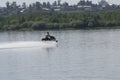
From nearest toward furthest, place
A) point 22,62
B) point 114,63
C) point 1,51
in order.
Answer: point 114,63
point 22,62
point 1,51

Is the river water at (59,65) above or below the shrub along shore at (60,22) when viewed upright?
above

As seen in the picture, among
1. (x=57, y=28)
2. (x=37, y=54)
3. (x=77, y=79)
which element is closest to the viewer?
(x=77, y=79)

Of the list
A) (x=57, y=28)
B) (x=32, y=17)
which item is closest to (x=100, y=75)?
(x=57, y=28)

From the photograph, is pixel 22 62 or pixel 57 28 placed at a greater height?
pixel 22 62

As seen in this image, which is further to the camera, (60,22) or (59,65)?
(60,22)

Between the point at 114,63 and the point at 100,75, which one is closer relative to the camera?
the point at 100,75

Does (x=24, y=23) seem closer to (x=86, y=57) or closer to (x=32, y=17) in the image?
(x=32, y=17)

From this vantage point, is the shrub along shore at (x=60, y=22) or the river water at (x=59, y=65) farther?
the shrub along shore at (x=60, y=22)

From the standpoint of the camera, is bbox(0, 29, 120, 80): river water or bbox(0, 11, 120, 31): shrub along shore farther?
bbox(0, 11, 120, 31): shrub along shore

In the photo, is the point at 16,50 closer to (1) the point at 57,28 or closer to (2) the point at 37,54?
(2) the point at 37,54

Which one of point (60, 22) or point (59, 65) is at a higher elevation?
point (59, 65)

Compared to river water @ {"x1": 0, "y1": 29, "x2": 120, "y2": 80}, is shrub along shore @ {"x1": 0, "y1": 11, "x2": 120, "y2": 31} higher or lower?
lower

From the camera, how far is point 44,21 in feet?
427

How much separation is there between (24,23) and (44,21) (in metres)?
4.35
